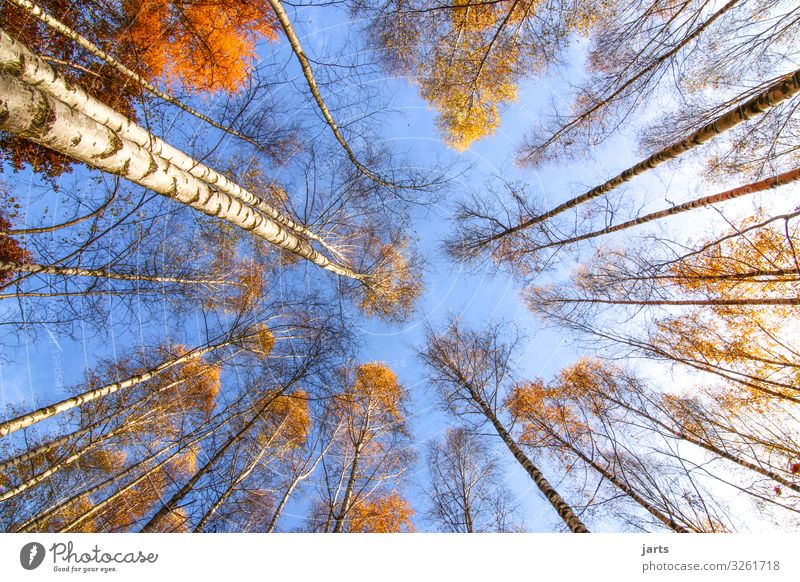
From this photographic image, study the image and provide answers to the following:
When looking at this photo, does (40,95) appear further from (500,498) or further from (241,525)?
(500,498)

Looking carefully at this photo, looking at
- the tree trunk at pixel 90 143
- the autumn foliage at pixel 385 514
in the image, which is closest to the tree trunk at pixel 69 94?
the tree trunk at pixel 90 143

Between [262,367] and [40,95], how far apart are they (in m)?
6.36

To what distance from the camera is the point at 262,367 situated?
762cm

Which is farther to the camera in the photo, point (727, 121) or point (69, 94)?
point (727, 121)

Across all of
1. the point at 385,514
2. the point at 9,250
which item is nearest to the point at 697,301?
the point at 385,514

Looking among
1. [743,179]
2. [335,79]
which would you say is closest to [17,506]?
Answer: [335,79]

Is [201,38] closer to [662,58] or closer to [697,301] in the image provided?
[662,58]

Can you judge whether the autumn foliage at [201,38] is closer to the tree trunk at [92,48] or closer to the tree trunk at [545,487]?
the tree trunk at [92,48]

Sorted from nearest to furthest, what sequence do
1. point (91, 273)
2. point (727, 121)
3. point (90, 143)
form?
1. point (90, 143)
2. point (727, 121)
3. point (91, 273)

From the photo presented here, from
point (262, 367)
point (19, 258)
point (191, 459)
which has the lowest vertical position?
point (191, 459)
